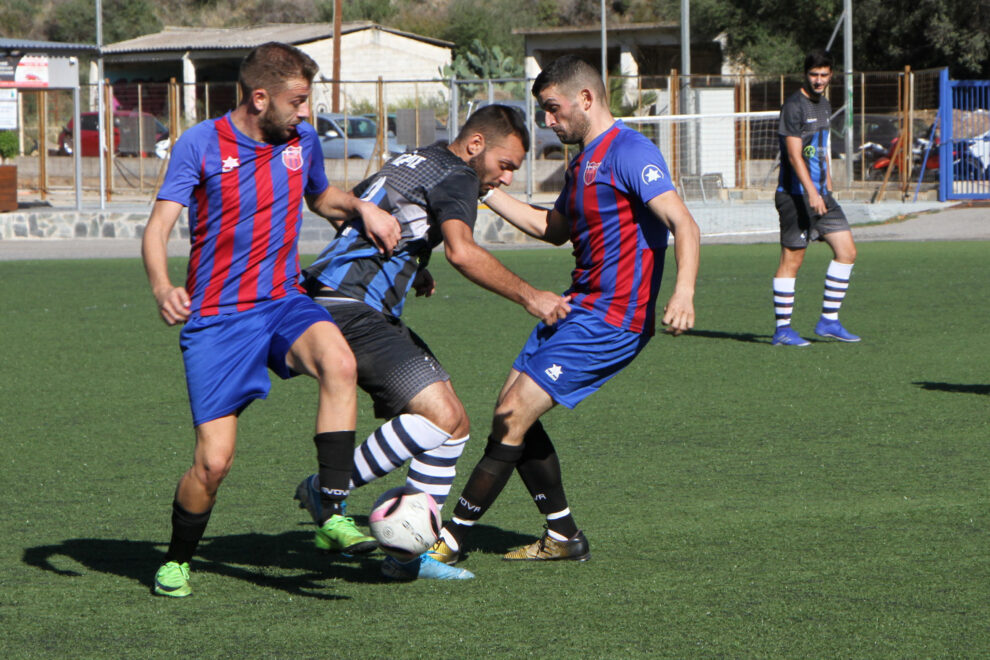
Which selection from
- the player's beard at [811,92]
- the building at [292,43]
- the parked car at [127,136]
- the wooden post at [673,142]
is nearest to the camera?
the player's beard at [811,92]

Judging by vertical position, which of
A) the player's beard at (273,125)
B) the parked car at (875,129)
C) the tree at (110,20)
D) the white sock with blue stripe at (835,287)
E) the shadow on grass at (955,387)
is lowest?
the shadow on grass at (955,387)

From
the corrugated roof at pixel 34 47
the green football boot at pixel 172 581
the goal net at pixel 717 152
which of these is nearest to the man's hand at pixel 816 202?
the green football boot at pixel 172 581

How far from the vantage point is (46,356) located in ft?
33.8

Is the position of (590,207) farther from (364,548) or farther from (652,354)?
(652,354)

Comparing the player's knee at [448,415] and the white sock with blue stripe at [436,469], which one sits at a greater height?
the player's knee at [448,415]

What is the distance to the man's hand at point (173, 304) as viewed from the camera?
4.25m

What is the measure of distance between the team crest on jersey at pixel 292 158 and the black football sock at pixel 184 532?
122 centimetres

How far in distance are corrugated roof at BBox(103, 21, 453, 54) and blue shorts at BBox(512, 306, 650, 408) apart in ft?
147

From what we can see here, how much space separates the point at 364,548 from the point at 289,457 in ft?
7.73

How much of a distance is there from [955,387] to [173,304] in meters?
5.81

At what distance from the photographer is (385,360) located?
4719 millimetres

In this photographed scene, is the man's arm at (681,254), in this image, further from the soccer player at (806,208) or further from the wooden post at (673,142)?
the wooden post at (673,142)

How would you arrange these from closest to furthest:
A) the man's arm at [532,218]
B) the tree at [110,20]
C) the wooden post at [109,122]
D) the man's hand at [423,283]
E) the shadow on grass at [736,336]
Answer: the man's hand at [423,283]
the man's arm at [532,218]
the shadow on grass at [736,336]
the wooden post at [109,122]
the tree at [110,20]

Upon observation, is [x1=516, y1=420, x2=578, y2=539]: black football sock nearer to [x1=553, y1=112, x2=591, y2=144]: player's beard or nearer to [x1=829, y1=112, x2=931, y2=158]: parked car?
[x1=553, y1=112, x2=591, y2=144]: player's beard
